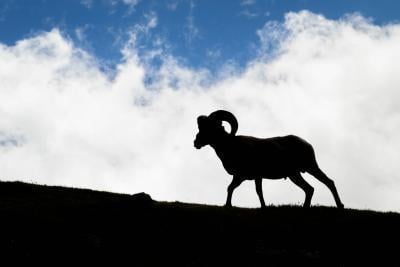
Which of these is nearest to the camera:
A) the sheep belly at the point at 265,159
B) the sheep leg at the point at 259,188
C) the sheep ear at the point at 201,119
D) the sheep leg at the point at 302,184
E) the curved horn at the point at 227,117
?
the sheep leg at the point at 259,188

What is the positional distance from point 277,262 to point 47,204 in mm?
8919

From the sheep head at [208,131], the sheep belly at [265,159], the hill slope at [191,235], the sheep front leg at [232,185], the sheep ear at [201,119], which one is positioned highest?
the sheep ear at [201,119]

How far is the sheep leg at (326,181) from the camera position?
65.5 feet

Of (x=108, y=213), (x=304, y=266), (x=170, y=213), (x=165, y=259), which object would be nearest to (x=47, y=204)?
(x=108, y=213)

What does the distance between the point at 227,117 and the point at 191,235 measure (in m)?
7.69

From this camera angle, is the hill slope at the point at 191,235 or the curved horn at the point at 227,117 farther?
the curved horn at the point at 227,117

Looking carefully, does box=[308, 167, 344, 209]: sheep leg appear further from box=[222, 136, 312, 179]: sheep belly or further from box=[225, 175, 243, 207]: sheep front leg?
box=[225, 175, 243, 207]: sheep front leg

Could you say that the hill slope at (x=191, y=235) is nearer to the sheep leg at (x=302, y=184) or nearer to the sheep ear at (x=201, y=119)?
the sheep leg at (x=302, y=184)

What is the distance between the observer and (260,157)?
20094mm

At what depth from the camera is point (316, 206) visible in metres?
19.1

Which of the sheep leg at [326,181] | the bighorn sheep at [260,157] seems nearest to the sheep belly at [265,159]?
the bighorn sheep at [260,157]

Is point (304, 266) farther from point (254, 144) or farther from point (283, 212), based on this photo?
point (254, 144)

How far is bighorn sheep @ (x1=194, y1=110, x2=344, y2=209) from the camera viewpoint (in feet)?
65.6

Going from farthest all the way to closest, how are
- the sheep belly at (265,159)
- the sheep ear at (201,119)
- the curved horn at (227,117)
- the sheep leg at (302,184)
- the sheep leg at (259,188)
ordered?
the curved horn at (227,117) < the sheep ear at (201,119) < the sheep leg at (302,184) < the sheep belly at (265,159) < the sheep leg at (259,188)
